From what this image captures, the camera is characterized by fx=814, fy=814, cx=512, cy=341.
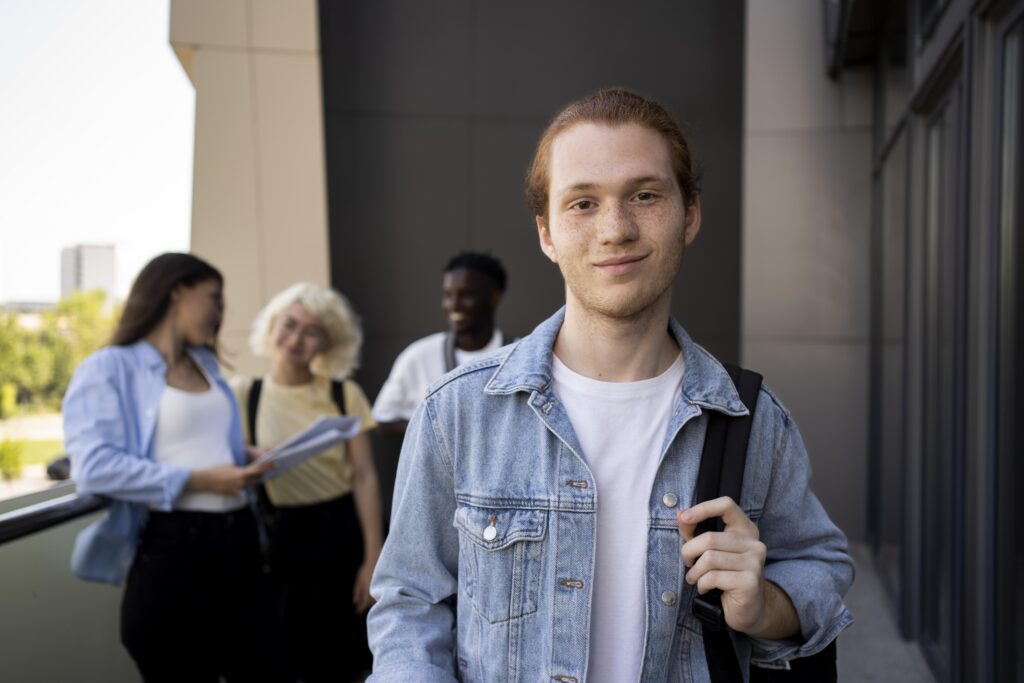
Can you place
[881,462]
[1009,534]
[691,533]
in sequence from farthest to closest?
[881,462] → [1009,534] → [691,533]

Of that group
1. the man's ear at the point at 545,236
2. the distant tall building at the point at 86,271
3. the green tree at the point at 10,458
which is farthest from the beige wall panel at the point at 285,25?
the man's ear at the point at 545,236

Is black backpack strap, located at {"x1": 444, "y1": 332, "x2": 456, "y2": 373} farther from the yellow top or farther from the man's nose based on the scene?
the man's nose

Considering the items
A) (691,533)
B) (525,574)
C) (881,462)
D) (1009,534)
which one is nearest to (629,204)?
(691,533)

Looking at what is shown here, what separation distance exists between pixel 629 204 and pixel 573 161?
0.13 metres

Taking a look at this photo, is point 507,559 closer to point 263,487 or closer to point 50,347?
point 263,487

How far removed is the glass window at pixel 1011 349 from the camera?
2.58m

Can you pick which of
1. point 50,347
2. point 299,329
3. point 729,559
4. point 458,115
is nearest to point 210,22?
point 458,115

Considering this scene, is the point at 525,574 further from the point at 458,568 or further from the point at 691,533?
the point at 691,533

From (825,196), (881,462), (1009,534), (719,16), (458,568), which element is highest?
(719,16)

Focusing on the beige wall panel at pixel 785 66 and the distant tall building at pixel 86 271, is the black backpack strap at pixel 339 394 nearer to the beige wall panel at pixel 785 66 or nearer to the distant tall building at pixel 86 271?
the distant tall building at pixel 86 271

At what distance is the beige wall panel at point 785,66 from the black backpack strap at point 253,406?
486 centimetres

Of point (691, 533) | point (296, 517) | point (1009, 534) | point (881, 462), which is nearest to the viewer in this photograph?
point (691, 533)

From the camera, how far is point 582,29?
271 inches

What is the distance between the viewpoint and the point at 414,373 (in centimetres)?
438
